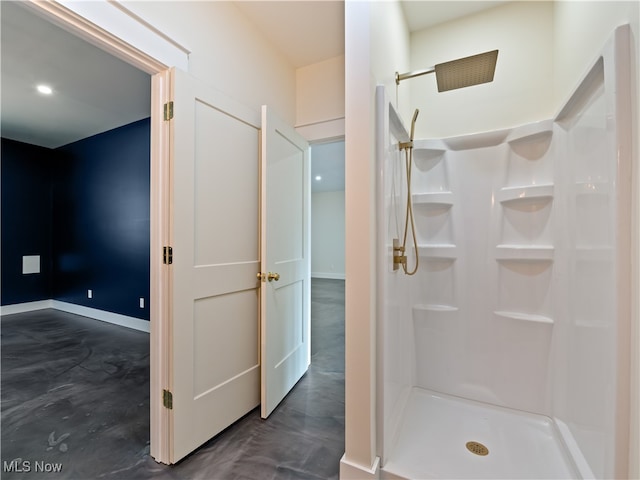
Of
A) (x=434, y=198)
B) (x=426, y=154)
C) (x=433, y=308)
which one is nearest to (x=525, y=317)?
(x=433, y=308)

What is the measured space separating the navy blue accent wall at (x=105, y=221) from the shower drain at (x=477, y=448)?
3.62m

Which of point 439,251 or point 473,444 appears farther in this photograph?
point 439,251

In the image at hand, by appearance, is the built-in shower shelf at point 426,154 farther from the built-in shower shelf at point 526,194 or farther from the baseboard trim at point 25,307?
the baseboard trim at point 25,307

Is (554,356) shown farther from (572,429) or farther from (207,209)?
(207,209)

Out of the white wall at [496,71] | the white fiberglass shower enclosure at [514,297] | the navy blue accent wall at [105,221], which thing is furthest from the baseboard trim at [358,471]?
the navy blue accent wall at [105,221]

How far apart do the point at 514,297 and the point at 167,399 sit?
218 centimetres

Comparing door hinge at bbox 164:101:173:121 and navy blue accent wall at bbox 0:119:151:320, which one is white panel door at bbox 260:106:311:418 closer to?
door hinge at bbox 164:101:173:121

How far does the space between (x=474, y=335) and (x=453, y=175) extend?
116 cm

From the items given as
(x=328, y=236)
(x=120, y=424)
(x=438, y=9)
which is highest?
(x=438, y=9)

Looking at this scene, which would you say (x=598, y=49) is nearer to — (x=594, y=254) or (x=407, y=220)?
(x=594, y=254)

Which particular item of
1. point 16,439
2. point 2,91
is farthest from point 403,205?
point 2,91

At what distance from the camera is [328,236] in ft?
29.0

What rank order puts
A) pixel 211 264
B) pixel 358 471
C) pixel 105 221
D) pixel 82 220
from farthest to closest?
pixel 82 220 → pixel 105 221 → pixel 211 264 → pixel 358 471

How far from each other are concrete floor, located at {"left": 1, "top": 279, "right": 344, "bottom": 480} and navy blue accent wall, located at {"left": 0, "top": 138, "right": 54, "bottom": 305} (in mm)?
1961
